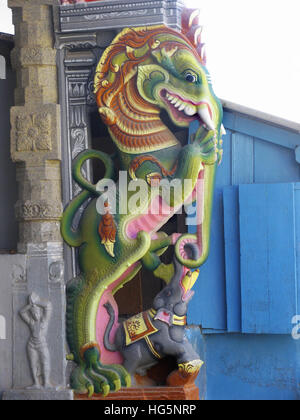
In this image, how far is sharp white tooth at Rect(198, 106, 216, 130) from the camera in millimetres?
5508

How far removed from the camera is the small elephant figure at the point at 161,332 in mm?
5480

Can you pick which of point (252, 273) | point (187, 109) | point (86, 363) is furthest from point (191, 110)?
point (86, 363)

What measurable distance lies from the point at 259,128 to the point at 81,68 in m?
1.47

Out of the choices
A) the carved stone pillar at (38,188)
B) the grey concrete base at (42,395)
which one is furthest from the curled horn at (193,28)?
the grey concrete base at (42,395)

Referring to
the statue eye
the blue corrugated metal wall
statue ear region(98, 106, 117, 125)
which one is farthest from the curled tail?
the statue eye

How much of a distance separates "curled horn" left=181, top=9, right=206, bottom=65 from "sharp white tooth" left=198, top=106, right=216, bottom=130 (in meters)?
0.41

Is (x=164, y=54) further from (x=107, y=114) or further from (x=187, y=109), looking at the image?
(x=107, y=114)

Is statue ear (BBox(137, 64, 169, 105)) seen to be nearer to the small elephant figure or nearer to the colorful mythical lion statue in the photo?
the colorful mythical lion statue

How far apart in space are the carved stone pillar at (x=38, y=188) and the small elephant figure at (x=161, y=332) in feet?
1.67

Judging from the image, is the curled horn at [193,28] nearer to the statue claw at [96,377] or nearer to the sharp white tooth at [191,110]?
the sharp white tooth at [191,110]

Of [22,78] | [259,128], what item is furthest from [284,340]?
[22,78]

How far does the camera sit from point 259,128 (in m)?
5.83
